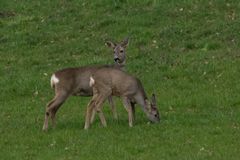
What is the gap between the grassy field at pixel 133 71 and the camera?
11938mm

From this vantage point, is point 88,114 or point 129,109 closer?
point 88,114

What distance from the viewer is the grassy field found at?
1194 centimetres

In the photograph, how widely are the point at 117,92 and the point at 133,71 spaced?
4203 millimetres

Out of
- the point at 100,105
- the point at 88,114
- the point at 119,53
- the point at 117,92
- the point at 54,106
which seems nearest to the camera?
the point at 88,114

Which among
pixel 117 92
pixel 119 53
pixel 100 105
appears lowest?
pixel 100 105

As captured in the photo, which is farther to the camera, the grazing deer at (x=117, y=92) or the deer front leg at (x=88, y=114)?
the grazing deer at (x=117, y=92)

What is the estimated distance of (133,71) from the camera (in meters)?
17.8

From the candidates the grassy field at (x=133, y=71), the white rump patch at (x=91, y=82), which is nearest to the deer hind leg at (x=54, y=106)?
the grassy field at (x=133, y=71)

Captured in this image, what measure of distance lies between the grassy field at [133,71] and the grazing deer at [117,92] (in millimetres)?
266

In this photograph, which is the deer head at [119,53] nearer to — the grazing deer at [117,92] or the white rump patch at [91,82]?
the grazing deer at [117,92]

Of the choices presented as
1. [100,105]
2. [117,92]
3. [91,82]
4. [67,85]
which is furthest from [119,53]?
[100,105]

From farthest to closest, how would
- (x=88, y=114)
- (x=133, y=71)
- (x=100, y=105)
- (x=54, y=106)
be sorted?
1. (x=133, y=71)
2. (x=54, y=106)
3. (x=100, y=105)
4. (x=88, y=114)

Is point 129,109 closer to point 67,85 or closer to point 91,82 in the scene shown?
point 91,82

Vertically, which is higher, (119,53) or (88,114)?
(119,53)
